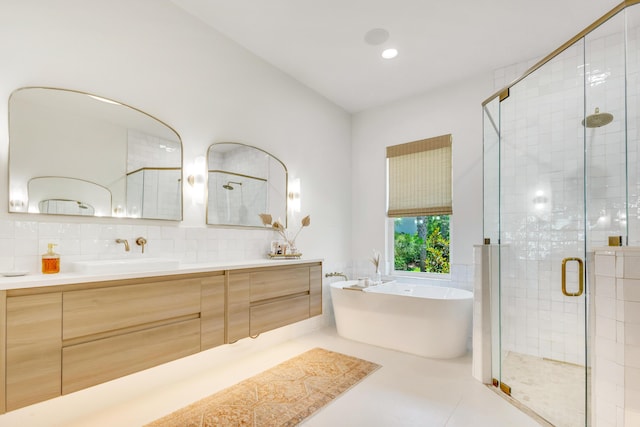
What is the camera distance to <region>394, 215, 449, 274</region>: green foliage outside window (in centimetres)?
392

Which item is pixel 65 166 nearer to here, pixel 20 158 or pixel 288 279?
pixel 20 158

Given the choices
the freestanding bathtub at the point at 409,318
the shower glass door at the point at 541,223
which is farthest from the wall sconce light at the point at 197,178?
the shower glass door at the point at 541,223

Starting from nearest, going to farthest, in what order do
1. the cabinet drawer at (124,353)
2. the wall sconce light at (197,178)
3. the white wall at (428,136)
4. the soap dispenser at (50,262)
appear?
the cabinet drawer at (124,353) → the soap dispenser at (50,262) → the wall sconce light at (197,178) → the white wall at (428,136)

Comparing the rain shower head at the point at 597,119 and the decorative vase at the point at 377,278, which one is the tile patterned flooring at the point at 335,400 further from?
the rain shower head at the point at 597,119

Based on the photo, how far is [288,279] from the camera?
290cm

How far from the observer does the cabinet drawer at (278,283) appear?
8.48ft

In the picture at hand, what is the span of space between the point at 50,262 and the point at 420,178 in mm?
3645

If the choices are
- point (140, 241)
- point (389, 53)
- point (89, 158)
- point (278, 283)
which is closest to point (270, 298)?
point (278, 283)

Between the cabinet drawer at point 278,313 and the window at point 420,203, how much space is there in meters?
1.75

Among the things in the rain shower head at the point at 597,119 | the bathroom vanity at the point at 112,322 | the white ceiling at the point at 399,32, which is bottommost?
the bathroom vanity at the point at 112,322

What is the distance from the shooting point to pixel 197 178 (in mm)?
2748

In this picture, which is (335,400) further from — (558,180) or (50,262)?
(558,180)

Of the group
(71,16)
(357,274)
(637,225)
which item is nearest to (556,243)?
(637,225)

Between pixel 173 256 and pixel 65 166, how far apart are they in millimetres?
934
